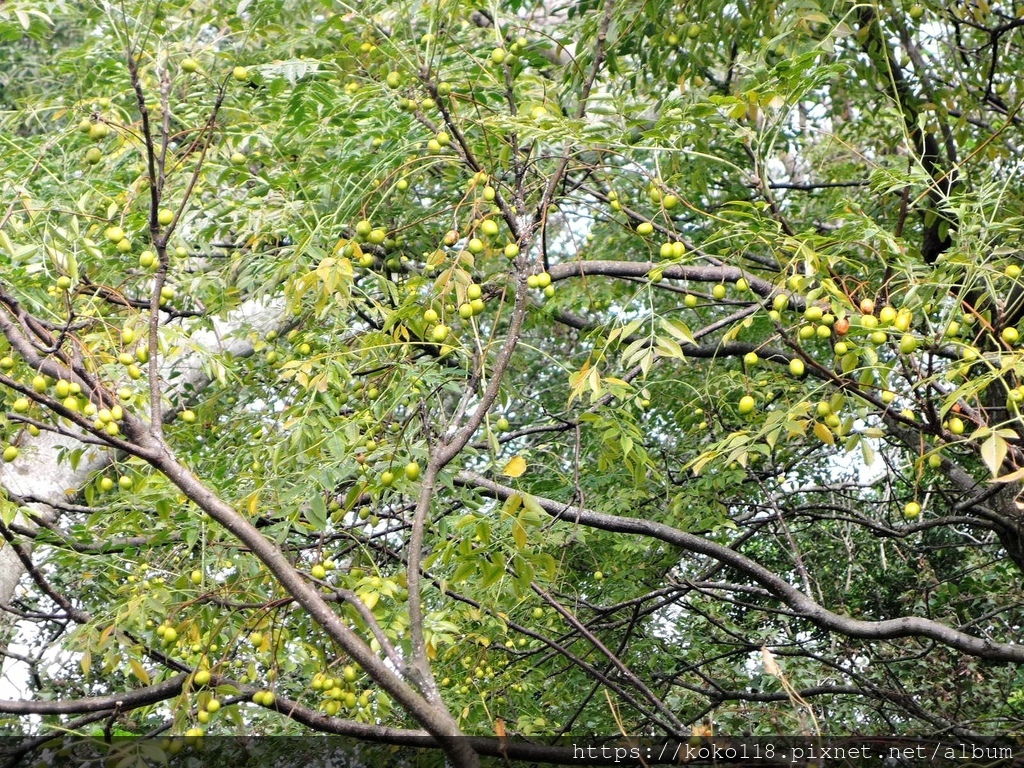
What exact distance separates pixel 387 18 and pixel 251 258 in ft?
3.63

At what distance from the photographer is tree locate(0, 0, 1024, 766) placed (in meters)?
2.07

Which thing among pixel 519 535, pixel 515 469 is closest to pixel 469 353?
pixel 515 469

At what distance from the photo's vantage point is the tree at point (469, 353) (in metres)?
2.07

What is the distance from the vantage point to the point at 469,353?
2162 millimetres

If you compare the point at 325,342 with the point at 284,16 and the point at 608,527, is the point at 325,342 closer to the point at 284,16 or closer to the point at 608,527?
the point at 608,527

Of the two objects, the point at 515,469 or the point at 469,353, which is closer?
the point at 515,469

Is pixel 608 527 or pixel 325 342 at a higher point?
pixel 325 342

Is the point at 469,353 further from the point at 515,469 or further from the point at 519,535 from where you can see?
the point at 519,535

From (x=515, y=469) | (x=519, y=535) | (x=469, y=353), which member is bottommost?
(x=519, y=535)

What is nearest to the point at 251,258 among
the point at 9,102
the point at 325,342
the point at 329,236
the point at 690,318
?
the point at 325,342

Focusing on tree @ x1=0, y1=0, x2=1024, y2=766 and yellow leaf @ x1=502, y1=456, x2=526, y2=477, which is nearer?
yellow leaf @ x1=502, y1=456, x2=526, y2=477

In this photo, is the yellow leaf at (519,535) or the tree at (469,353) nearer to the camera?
the yellow leaf at (519,535)

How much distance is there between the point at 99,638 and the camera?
7.19 ft

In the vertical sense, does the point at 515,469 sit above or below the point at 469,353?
below
